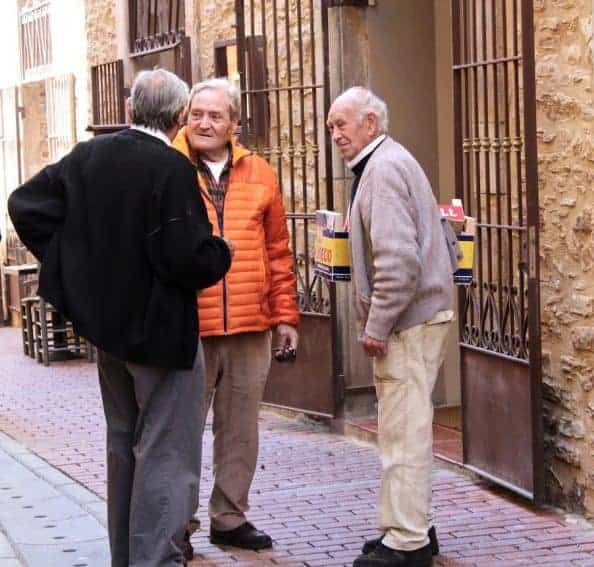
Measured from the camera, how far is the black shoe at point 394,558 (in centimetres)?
574

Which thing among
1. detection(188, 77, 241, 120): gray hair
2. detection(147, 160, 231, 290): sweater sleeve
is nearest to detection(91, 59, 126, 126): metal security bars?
detection(188, 77, 241, 120): gray hair

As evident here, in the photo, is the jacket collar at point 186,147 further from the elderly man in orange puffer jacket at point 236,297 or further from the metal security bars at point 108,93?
the metal security bars at point 108,93

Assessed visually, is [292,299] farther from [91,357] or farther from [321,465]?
[91,357]

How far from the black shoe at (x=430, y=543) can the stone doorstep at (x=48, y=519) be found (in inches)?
42.1

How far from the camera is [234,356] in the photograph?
618 cm

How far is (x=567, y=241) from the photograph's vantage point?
6520mm

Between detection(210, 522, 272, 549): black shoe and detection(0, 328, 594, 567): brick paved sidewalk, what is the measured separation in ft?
Answer: 0.16

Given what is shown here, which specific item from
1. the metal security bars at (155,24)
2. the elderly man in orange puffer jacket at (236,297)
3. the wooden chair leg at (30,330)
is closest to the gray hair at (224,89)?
the elderly man in orange puffer jacket at (236,297)

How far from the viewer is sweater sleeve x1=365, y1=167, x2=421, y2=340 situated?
547 cm

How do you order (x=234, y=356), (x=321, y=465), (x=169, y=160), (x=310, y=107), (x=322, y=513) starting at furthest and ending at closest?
1. (x=310, y=107)
2. (x=321, y=465)
3. (x=322, y=513)
4. (x=234, y=356)
5. (x=169, y=160)

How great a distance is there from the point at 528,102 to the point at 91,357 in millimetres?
7658

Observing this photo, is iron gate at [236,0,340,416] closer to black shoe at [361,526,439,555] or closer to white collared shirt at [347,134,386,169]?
black shoe at [361,526,439,555]

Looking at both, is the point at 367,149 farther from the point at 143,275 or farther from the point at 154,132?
the point at 143,275

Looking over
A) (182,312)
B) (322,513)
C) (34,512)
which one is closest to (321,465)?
(322,513)
